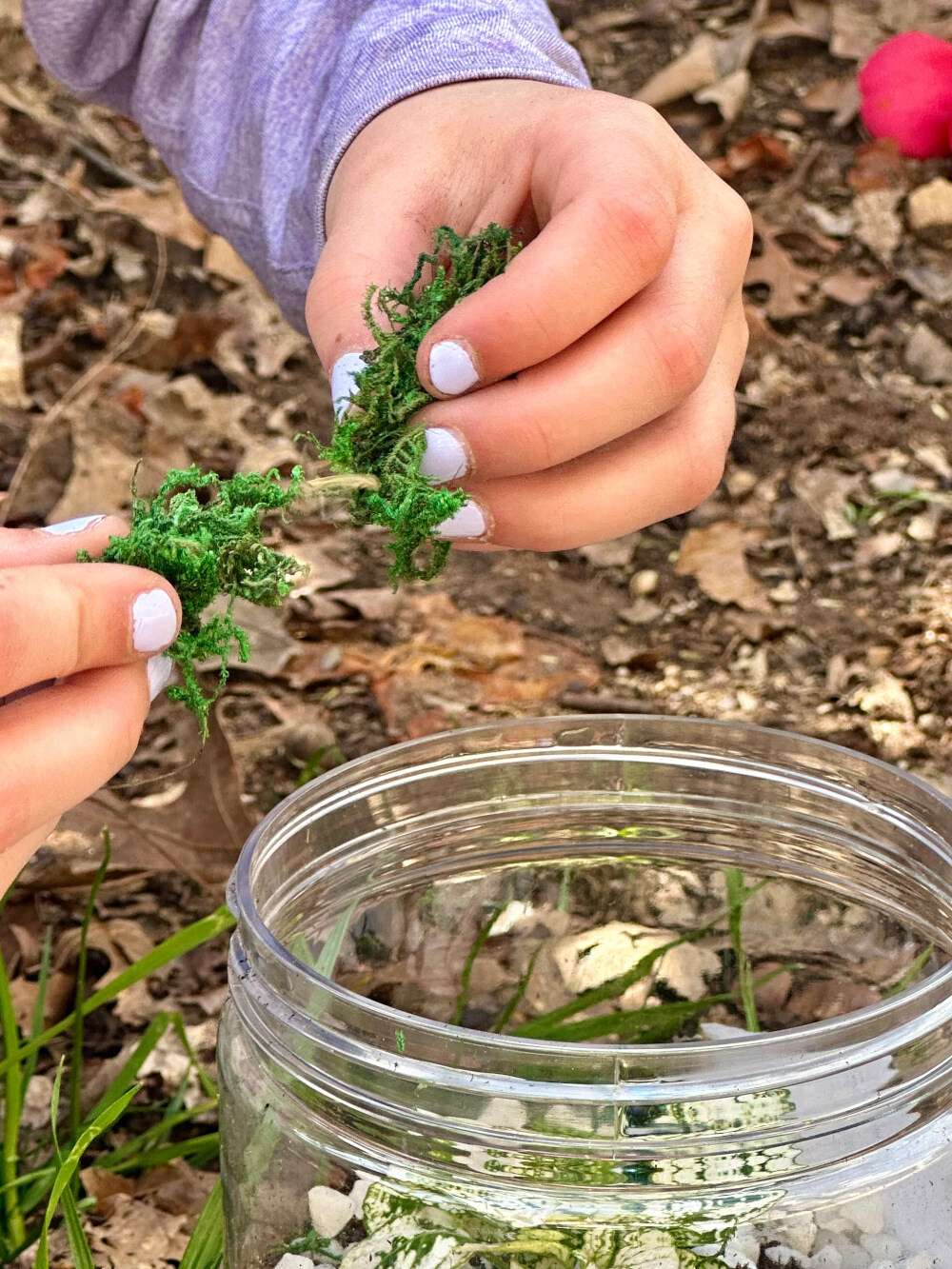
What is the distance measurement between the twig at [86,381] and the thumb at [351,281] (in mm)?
1361

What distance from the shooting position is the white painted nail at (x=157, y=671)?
3.68 ft

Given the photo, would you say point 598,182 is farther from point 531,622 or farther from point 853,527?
point 853,527

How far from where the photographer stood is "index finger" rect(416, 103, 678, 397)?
1.14 meters

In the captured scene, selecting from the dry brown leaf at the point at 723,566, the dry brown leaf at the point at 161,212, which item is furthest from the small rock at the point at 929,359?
the dry brown leaf at the point at 161,212

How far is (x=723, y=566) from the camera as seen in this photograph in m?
2.85

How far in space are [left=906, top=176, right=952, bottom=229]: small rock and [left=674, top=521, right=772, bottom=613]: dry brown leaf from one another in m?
1.23

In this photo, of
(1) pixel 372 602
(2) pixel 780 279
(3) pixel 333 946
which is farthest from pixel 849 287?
(3) pixel 333 946

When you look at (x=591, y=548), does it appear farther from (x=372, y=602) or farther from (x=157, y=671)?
(x=157, y=671)

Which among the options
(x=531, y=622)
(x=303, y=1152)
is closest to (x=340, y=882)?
(x=303, y=1152)

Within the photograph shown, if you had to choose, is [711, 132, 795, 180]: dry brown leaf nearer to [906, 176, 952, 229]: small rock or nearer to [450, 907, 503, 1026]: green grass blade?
[906, 176, 952, 229]: small rock

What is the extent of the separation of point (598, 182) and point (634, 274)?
0.28 feet

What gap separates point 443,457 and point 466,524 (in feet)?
0.34

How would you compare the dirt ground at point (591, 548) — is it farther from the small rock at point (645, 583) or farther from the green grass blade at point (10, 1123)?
the green grass blade at point (10, 1123)

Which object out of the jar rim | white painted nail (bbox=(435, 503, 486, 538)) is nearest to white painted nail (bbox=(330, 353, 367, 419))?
white painted nail (bbox=(435, 503, 486, 538))
